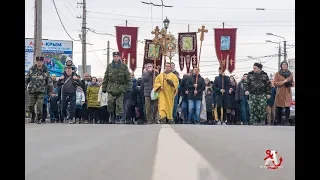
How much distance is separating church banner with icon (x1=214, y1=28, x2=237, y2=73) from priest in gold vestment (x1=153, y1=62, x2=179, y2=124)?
5.53 meters

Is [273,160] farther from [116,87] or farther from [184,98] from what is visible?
[184,98]

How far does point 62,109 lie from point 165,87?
2.43 m

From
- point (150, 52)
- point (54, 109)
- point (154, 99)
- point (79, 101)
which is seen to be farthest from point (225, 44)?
point (154, 99)

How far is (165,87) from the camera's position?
9391 mm

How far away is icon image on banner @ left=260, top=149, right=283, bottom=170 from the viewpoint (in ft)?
7.44

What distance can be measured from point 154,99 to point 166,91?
356 mm

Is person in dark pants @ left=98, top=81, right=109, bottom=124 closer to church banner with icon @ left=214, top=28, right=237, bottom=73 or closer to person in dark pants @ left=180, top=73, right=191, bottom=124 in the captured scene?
person in dark pants @ left=180, top=73, right=191, bottom=124

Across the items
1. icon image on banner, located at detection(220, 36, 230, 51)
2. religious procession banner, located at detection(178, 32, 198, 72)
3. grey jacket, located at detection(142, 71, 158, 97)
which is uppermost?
religious procession banner, located at detection(178, 32, 198, 72)

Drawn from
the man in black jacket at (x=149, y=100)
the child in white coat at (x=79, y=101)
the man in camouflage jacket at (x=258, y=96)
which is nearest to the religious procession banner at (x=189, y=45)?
the man in camouflage jacket at (x=258, y=96)

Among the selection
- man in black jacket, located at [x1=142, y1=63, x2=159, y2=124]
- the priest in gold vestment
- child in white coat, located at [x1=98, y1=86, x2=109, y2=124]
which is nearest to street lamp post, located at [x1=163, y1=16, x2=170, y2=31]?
child in white coat, located at [x1=98, y1=86, x2=109, y2=124]
